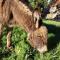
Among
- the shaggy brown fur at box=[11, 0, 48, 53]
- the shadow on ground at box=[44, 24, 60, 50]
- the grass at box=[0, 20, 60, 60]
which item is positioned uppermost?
the shaggy brown fur at box=[11, 0, 48, 53]

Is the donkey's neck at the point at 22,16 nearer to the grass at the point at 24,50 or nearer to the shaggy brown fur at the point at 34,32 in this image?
the shaggy brown fur at the point at 34,32

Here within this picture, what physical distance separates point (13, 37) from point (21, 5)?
176cm

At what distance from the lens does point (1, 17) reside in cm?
777

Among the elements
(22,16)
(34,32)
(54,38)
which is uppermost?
Answer: (22,16)

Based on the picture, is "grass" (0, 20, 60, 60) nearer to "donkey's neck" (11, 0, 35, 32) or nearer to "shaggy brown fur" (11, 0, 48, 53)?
"shaggy brown fur" (11, 0, 48, 53)

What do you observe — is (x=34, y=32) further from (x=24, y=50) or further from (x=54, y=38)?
(x=54, y=38)

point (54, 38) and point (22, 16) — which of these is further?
point (54, 38)

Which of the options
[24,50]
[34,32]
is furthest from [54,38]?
[34,32]

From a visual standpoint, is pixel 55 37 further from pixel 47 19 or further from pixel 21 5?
pixel 47 19

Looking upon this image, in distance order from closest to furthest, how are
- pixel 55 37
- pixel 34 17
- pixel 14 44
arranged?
pixel 34 17
pixel 14 44
pixel 55 37

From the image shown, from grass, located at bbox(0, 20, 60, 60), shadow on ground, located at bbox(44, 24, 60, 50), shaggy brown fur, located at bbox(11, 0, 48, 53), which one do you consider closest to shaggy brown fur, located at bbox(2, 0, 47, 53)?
shaggy brown fur, located at bbox(11, 0, 48, 53)

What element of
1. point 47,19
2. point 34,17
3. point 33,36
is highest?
point 34,17

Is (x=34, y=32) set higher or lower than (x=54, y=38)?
higher

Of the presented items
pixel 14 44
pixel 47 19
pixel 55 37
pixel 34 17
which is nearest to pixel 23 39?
pixel 14 44
